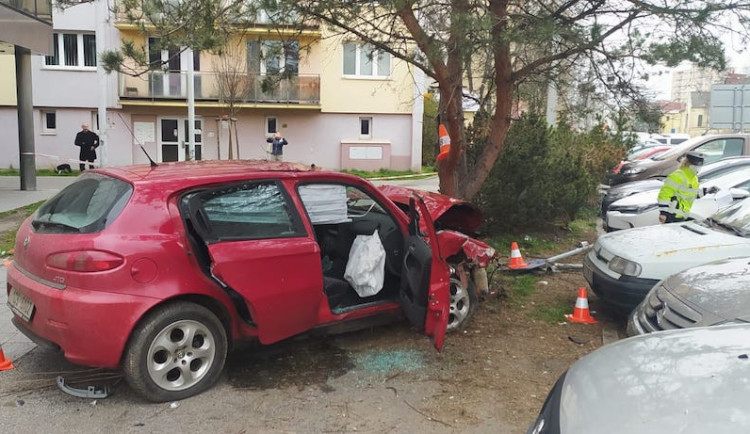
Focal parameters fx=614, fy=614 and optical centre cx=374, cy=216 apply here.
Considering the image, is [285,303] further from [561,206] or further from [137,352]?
[561,206]

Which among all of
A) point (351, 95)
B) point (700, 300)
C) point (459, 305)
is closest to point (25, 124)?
point (459, 305)

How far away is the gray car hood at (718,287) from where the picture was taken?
3859mm

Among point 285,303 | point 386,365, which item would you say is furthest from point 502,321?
point 285,303

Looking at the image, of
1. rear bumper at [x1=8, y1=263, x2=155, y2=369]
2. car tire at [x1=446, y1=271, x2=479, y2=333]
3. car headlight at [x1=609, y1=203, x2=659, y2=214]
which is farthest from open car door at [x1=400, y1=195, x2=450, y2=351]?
car headlight at [x1=609, y1=203, x2=659, y2=214]

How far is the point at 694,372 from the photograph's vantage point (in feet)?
8.04

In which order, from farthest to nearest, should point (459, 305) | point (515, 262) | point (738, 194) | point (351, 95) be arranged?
point (351, 95)
point (738, 194)
point (515, 262)
point (459, 305)

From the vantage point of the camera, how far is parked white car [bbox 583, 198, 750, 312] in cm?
539

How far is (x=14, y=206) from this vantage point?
12.3m

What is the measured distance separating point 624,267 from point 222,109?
22.2 metres

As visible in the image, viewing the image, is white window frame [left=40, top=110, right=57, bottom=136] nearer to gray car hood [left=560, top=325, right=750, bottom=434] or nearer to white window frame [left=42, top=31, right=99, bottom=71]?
white window frame [left=42, top=31, right=99, bottom=71]

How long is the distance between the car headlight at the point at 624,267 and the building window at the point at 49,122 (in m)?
25.0

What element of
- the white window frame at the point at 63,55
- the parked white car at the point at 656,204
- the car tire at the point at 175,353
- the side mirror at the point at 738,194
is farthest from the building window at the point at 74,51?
the car tire at the point at 175,353

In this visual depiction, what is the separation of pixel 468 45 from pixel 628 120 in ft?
12.9

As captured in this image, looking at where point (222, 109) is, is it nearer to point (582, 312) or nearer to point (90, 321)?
point (582, 312)
